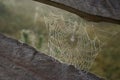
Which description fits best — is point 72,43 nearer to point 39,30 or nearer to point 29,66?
point 29,66

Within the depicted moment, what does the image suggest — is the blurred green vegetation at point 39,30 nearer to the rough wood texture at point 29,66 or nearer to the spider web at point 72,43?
the spider web at point 72,43

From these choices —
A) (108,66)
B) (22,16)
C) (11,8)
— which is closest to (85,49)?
(22,16)

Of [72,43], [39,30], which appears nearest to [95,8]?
[72,43]

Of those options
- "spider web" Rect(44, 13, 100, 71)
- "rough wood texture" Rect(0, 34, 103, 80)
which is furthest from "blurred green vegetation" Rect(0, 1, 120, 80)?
"rough wood texture" Rect(0, 34, 103, 80)

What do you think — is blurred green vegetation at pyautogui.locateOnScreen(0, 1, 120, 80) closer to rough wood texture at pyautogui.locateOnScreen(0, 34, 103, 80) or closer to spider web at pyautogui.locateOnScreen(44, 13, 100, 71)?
spider web at pyautogui.locateOnScreen(44, 13, 100, 71)

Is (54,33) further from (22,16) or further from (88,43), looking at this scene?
(22,16)

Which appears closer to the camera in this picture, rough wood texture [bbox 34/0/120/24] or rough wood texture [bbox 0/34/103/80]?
rough wood texture [bbox 34/0/120/24]
